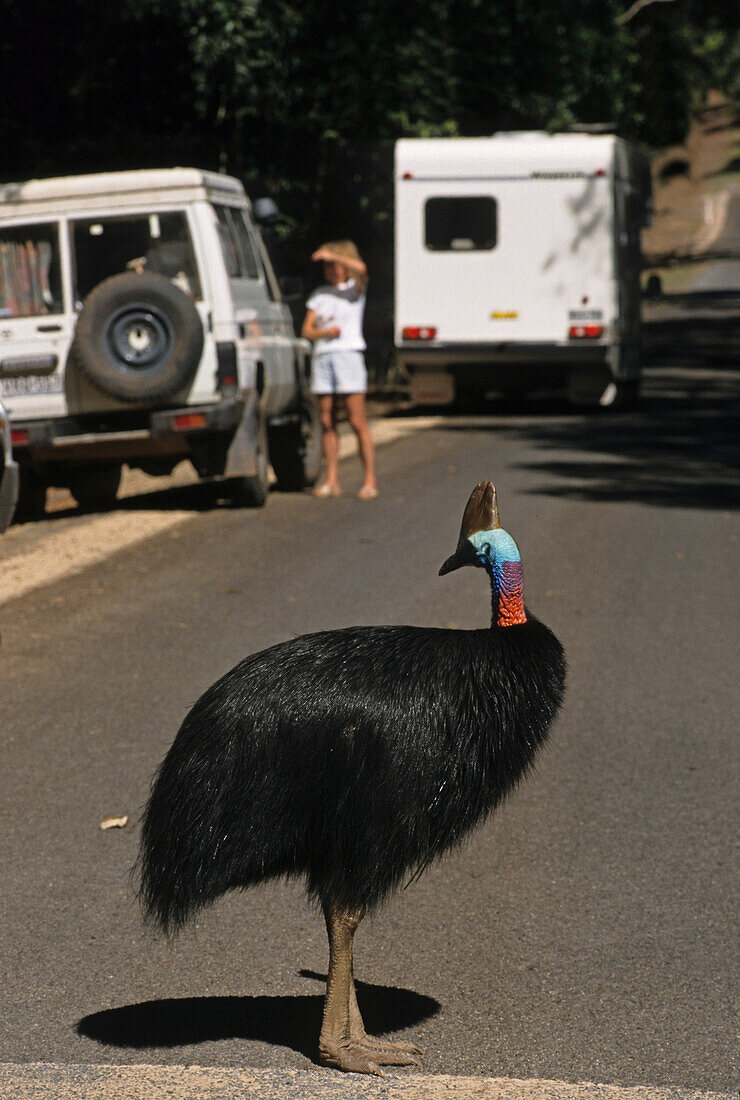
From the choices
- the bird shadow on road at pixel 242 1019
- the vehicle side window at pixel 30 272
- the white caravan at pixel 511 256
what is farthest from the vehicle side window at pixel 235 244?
the bird shadow on road at pixel 242 1019

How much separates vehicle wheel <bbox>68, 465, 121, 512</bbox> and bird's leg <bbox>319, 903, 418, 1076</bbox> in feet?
29.9

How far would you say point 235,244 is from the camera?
1120 cm

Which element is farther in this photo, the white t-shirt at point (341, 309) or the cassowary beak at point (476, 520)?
the white t-shirt at point (341, 309)

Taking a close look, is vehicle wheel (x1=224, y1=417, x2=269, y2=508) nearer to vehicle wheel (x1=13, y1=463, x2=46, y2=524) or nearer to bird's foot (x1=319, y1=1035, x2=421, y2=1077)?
vehicle wheel (x1=13, y1=463, x2=46, y2=524)

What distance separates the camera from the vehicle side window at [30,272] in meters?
10.6

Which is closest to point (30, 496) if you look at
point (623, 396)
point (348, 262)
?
point (348, 262)

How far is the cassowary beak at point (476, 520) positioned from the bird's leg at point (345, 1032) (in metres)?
0.80

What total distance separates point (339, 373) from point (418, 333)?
6543mm

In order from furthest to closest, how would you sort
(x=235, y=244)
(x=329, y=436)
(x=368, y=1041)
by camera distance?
(x=329, y=436)
(x=235, y=244)
(x=368, y=1041)

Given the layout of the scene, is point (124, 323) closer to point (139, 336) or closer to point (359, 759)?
point (139, 336)

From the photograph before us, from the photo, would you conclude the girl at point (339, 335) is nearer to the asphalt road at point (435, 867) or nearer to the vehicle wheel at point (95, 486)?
the asphalt road at point (435, 867)

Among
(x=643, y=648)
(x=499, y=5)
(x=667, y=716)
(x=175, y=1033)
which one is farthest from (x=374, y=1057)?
(x=499, y=5)

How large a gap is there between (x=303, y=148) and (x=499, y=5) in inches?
146

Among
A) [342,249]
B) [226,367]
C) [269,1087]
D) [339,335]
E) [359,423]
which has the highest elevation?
[342,249]
